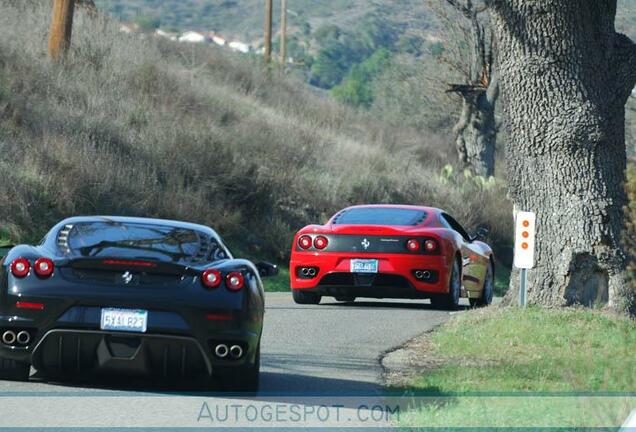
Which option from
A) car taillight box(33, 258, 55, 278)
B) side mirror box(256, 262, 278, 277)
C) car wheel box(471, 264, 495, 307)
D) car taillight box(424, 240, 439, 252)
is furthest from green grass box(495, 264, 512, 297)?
car taillight box(33, 258, 55, 278)

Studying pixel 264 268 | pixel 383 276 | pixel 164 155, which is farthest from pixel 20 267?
pixel 164 155

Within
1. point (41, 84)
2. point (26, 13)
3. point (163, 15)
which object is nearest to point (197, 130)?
point (41, 84)

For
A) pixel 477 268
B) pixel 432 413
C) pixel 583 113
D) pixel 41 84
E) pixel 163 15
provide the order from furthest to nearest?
pixel 163 15 < pixel 41 84 < pixel 477 268 < pixel 583 113 < pixel 432 413

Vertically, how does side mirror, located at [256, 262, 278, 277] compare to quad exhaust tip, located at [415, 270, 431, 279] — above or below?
above

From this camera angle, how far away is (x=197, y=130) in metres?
33.0

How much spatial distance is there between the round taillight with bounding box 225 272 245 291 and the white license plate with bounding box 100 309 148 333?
70 centimetres

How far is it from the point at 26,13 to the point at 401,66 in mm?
28546

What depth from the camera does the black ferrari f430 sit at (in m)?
9.66

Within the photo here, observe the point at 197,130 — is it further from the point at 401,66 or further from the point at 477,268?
the point at 401,66

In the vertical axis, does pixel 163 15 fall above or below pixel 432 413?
above

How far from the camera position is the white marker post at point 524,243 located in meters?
15.8

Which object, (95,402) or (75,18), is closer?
(95,402)

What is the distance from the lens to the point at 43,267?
9820 mm

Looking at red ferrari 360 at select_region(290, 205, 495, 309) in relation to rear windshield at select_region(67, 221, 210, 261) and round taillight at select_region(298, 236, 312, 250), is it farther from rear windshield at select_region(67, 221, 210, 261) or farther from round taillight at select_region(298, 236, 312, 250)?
rear windshield at select_region(67, 221, 210, 261)
